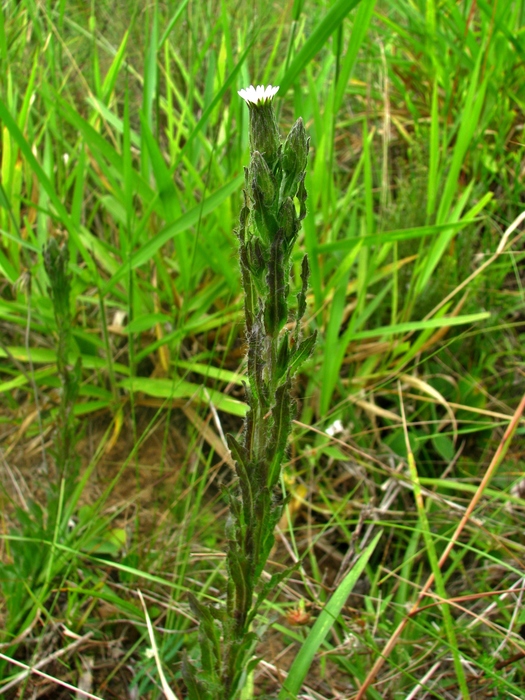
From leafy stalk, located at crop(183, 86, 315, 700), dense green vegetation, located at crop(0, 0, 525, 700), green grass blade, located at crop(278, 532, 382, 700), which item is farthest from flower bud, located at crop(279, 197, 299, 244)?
green grass blade, located at crop(278, 532, 382, 700)

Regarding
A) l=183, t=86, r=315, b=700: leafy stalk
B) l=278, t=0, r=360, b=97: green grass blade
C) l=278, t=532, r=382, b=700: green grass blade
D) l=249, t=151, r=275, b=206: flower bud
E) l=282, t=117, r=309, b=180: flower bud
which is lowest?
l=278, t=532, r=382, b=700: green grass blade

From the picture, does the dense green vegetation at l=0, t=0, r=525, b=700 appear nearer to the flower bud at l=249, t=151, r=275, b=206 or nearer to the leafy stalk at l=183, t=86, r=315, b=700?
the leafy stalk at l=183, t=86, r=315, b=700

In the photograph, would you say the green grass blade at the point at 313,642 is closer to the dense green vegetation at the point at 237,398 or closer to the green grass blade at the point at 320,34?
the dense green vegetation at the point at 237,398

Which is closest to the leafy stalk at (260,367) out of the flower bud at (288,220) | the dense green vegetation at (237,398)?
the flower bud at (288,220)

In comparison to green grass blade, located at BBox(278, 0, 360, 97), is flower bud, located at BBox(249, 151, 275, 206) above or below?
below

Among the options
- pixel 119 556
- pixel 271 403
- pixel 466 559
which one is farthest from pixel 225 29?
pixel 466 559

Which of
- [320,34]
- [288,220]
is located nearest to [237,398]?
[320,34]

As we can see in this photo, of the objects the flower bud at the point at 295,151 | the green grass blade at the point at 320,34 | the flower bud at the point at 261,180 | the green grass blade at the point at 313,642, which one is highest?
the green grass blade at the point at 320,34

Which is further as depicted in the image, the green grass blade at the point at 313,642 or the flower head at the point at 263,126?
the green grass blade at the point at 313,642
